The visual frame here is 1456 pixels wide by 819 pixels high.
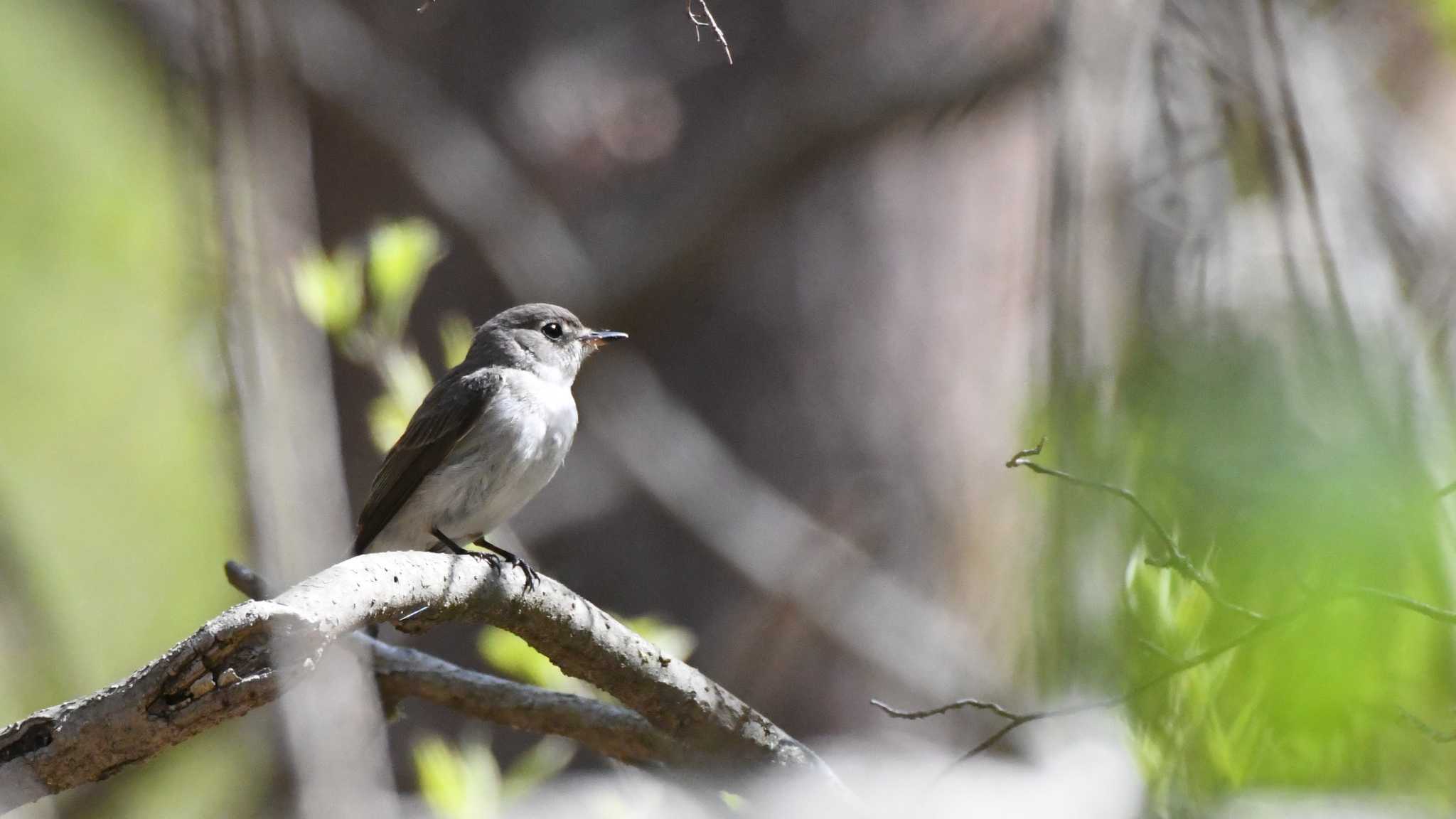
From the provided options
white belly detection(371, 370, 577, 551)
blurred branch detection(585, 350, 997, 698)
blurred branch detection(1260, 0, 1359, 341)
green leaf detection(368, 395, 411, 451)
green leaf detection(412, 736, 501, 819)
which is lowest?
blurred branch detection(585, 350, 997, 698)

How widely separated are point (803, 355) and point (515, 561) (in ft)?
6.85

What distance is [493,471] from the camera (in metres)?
3.94

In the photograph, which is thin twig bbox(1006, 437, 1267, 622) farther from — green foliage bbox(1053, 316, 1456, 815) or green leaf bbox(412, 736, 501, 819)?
green leaf bbox(412, 736, 501, 819)

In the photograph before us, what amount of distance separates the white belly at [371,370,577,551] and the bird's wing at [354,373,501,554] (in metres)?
0.03

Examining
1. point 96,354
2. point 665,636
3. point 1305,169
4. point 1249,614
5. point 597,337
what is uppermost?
point 1305,169

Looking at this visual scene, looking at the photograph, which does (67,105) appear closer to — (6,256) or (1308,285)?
(6,256)

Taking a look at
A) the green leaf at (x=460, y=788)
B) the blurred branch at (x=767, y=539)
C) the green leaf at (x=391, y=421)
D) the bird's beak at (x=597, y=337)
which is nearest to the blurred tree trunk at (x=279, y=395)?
the green leaf at (x=460, y=788)

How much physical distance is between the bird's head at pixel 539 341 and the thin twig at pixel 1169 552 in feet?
8.96

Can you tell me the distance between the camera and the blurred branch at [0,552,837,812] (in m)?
1.80

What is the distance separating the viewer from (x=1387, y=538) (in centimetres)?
122

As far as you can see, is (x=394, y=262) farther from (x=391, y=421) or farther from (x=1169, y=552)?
(x=1169, y=552)

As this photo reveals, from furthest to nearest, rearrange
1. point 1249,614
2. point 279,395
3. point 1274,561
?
point 279,395, point 1249,614, point 1274,561

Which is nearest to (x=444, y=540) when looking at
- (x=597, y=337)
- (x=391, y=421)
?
(x=391, y=421)

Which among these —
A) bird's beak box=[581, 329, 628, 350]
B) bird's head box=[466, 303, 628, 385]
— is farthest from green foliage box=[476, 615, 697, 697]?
bird's beak box=[581, 329, 628, 350]
